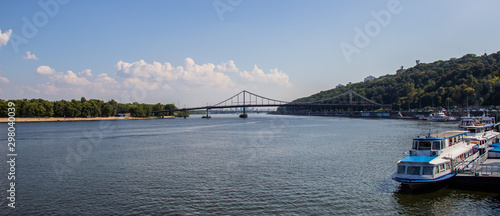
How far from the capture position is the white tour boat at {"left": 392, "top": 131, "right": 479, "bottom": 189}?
20.3 metres

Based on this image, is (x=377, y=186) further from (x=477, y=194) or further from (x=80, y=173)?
(x=80, y=173)

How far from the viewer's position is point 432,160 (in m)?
21.2

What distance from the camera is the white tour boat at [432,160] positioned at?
20.3 meters

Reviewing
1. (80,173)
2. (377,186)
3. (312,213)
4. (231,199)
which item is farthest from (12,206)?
(377,186)

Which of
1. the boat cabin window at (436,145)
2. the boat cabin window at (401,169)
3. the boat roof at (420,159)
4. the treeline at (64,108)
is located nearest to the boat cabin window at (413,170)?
the boat cabin window at (401,169)

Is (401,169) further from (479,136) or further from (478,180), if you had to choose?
(479,136)

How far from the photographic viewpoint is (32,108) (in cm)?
12900

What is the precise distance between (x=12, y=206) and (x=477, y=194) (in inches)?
1059

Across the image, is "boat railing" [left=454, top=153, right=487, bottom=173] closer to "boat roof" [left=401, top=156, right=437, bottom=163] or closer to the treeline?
"boat roof" [left=401, top=156, right=437, bottom=163]

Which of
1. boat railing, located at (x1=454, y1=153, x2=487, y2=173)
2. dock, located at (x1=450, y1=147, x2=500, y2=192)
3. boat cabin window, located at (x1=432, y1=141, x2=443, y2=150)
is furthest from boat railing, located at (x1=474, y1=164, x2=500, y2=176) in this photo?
boat cabin window, located at (x1=432, y1=141, x2=443, y2=150)

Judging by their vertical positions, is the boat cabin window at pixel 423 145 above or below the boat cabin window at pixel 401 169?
above

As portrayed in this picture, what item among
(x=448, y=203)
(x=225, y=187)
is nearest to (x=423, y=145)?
(x=448, y=203)

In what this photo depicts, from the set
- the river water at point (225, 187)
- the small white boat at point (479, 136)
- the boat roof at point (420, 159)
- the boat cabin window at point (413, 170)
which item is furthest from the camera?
the small white boat at point (479, 136)

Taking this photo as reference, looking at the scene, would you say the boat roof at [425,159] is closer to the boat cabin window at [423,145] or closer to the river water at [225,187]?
the boat cabin window at [423,145]
